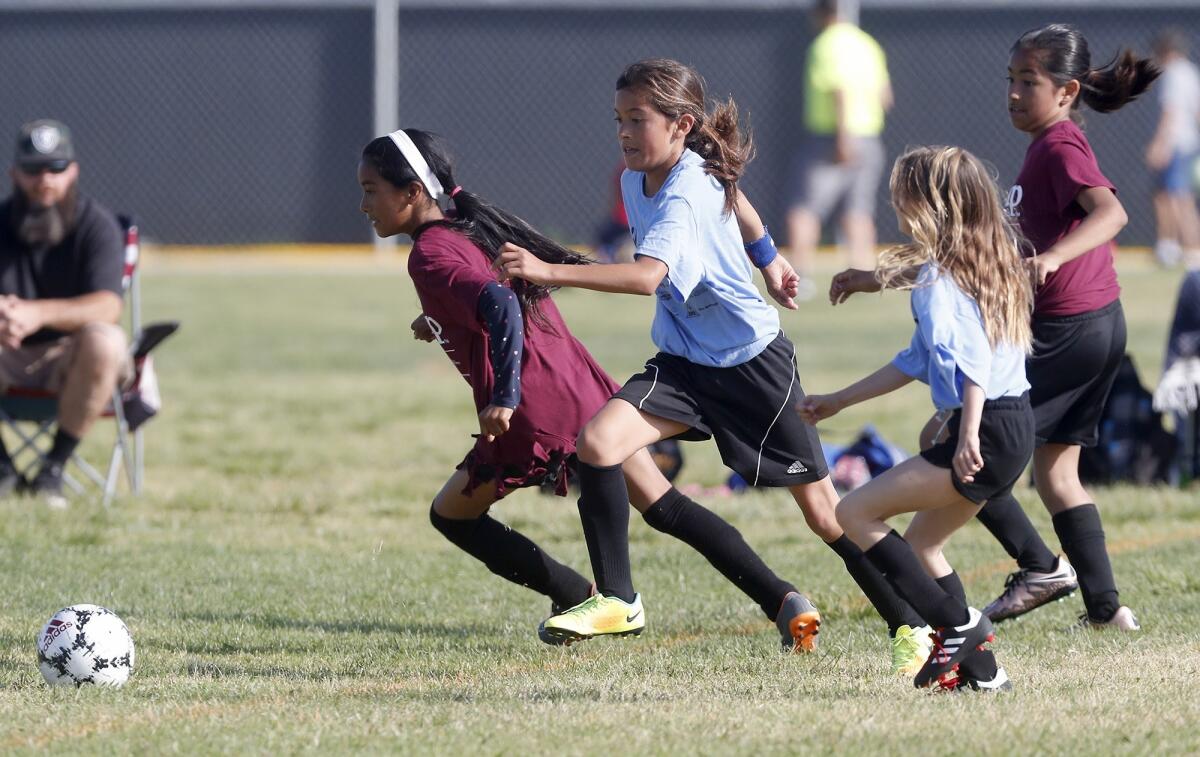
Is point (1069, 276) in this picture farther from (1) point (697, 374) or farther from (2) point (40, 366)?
(2) point (40, 366)

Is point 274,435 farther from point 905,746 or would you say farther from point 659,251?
point 905,746

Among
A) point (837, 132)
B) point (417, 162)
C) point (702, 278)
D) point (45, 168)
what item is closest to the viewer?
point (702, 278)

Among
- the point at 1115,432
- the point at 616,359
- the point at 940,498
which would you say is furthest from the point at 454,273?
the point at 616,359

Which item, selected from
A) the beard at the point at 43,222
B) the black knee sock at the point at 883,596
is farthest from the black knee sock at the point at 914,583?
the beard at the point at 43,222

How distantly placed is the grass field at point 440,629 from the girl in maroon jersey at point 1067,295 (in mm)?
199

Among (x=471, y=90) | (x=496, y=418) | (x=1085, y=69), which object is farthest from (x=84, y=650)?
(x=471, y=90)

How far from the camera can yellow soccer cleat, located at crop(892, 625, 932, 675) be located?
178 inches

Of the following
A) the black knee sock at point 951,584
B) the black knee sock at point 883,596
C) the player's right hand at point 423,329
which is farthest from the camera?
the player's right hand at point 423,329

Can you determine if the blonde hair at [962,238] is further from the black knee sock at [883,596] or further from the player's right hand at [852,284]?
the black knee sock at [883,596]

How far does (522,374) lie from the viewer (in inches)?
194

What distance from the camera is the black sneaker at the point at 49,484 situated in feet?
24.7

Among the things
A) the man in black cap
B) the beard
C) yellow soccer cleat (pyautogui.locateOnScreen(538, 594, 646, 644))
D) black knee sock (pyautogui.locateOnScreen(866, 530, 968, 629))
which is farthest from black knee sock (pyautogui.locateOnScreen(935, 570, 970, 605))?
the beard

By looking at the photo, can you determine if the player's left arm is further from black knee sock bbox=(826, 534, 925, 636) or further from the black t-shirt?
the black t-shirt

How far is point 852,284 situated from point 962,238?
0.38m
